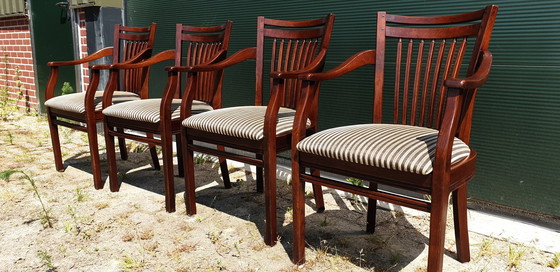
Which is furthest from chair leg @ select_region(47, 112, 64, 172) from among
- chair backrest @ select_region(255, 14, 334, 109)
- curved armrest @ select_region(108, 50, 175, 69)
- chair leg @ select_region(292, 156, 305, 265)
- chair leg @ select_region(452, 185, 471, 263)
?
chair leg @ select_region(452, 185, 471, 263)

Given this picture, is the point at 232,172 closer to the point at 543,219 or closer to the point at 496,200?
the point at 496,200

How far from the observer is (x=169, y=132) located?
2496 mm

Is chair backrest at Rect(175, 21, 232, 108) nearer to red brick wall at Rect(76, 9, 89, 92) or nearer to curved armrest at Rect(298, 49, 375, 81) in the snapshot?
curved armrest at Rect(298, 49, 375, 81)

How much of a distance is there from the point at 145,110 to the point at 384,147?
1.46 metres

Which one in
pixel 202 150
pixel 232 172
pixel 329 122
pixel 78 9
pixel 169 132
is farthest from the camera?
pixel 78 9

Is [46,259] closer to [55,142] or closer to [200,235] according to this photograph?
[200,235]

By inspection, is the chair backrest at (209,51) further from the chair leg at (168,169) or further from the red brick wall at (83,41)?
the red brick wall at (83,41)

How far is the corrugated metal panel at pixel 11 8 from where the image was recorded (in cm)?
527

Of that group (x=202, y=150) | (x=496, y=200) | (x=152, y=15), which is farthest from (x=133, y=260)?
(x=152, y=15)

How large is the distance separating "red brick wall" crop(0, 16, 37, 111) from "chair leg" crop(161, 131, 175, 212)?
12.5ft

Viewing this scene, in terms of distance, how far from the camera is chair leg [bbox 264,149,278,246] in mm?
2035

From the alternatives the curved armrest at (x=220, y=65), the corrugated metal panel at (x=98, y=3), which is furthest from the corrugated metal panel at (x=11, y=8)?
the curved armrest at (x=220, y=65)

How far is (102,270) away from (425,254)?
138 centimetres

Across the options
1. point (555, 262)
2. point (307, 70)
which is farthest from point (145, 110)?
point (555, 262)
